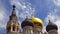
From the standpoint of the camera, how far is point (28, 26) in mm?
39469

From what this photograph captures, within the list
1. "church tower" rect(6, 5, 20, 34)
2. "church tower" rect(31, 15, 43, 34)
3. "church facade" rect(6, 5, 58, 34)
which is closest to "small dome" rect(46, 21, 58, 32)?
"church facade" rect(6, 5, 58, 34)

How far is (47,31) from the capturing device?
138ft

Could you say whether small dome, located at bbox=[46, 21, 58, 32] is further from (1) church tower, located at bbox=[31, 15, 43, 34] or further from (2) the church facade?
(1) church tower, located at bbox=[31, 15, 43, 34]

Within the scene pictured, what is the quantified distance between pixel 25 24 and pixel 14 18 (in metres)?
2.27

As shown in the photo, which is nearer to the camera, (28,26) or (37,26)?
(28,26)

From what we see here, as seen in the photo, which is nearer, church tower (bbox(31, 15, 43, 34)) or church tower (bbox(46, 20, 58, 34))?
church tower (bbox(46, 20, 58, 34))

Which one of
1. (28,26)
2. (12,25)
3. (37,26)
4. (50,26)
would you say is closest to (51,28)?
(50,26)

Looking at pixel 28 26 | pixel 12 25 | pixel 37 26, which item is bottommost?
pixel 28 26

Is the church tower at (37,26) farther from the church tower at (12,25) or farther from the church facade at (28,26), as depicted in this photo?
the church tower at (12,25)

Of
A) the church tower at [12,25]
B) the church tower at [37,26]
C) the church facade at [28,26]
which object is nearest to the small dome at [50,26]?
the church facade at [28,26]

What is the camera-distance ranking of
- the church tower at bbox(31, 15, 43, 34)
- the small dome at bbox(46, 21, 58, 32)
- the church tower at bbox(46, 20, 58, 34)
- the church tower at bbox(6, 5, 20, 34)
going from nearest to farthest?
the church tower at bbox(6, 5, 20, 34), the church tower at bbox(46, 20, 58, 34), the small dome at bbox(46, 21, 58, 32), the church tower at bbox(31, 15, 43, 34)

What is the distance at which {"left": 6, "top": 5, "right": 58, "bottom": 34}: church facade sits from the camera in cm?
3898

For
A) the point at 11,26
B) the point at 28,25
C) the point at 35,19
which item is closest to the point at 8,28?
the point at 11,26

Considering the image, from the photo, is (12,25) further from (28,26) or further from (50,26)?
(50,26)
